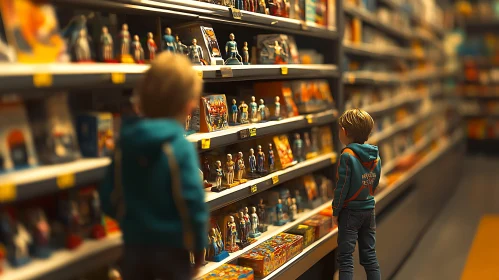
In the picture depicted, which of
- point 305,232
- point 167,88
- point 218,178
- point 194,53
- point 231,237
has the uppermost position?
point 194,53

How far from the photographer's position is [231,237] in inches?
115

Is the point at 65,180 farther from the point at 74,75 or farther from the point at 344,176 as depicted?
the point at 344,176

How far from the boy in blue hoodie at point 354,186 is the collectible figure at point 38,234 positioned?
1.64 m

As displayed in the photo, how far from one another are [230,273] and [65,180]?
1189 millimetres

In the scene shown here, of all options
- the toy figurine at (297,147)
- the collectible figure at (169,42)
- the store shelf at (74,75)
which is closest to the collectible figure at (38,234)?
the store shelf at (74,75)

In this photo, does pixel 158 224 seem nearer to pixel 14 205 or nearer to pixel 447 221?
pixel 14 205

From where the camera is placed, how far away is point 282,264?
9.80ft

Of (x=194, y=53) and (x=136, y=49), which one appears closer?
(x=136, y=49)

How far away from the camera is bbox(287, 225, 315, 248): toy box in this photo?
3275 millimetres

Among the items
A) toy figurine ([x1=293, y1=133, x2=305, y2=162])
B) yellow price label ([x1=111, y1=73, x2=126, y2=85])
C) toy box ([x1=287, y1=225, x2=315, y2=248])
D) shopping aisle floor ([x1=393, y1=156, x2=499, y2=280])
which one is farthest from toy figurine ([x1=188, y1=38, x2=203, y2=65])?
shopping aisle floor ([x1=393, y1=156, x2=499, y2=280])

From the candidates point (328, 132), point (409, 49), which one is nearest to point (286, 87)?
point (328, 132)

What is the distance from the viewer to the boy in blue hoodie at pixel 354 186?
2.81 m

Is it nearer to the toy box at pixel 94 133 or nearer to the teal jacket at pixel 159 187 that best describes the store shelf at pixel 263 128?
the toy box at pixel 94 133

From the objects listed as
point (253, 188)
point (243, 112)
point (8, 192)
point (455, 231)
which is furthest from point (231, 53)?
point (455, 231)
